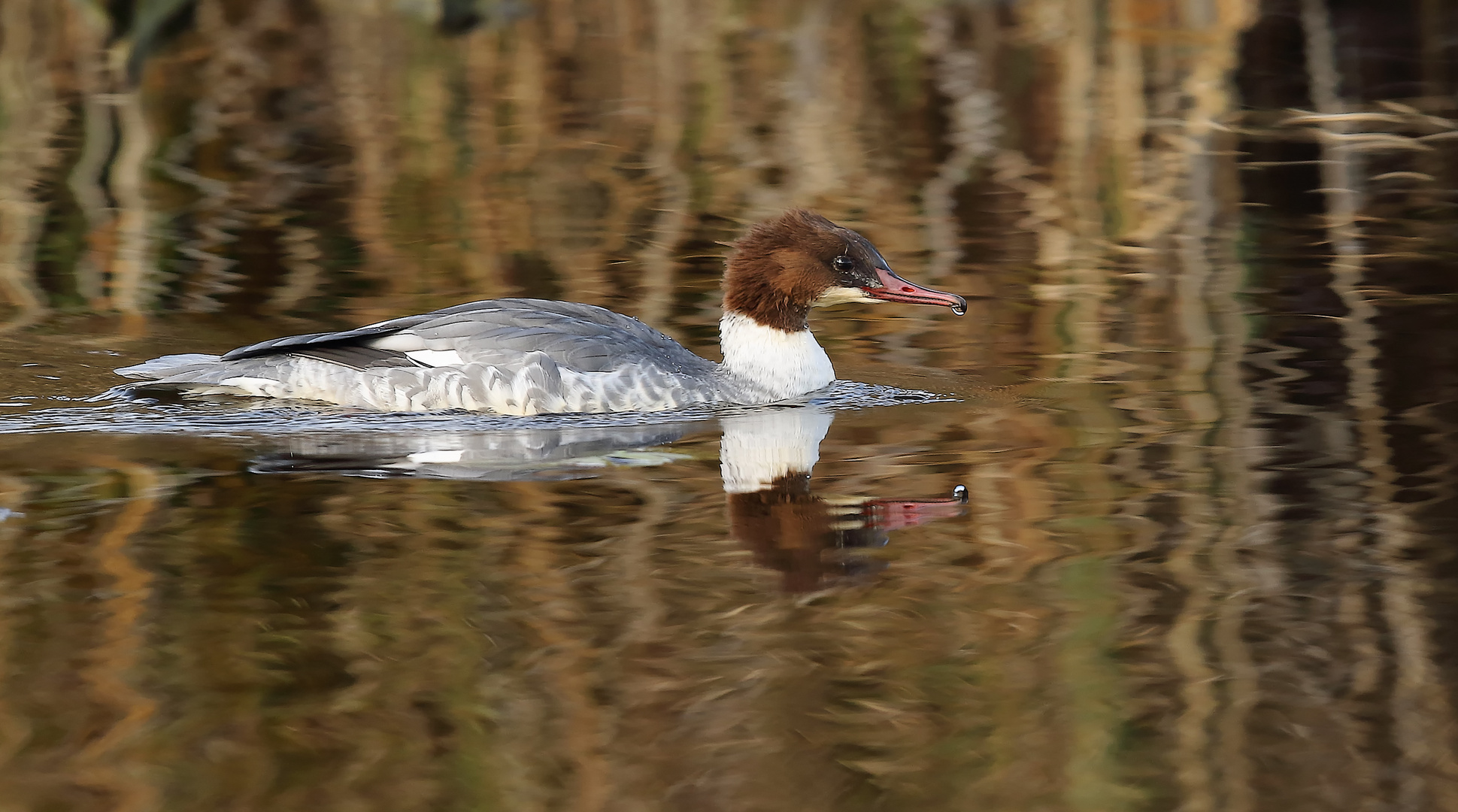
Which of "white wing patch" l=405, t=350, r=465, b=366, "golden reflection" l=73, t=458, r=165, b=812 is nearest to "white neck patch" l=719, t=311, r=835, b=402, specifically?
"white wing patch" l=405, t=350, r=465, b=366

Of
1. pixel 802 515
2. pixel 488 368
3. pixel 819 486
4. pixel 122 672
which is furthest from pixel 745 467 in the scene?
pixel 122 672

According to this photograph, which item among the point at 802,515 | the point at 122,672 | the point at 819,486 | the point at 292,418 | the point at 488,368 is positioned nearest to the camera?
the point at 122,672

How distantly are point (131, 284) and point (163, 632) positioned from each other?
19.7ft

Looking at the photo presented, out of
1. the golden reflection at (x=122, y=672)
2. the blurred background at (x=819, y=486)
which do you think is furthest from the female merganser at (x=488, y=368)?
the golden reflection at (x=122, y=672)

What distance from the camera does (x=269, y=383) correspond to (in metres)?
8.09

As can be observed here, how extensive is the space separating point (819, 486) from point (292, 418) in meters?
2.43

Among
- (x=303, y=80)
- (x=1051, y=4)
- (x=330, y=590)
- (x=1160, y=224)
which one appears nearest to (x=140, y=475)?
(x=330, y=590)

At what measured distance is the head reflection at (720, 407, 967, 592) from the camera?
18.8 ft

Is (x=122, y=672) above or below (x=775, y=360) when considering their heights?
below

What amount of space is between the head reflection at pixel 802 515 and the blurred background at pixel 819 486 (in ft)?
0.37

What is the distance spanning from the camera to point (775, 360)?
847 centimetres

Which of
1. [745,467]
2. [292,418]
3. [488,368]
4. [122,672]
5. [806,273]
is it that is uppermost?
[806,273]

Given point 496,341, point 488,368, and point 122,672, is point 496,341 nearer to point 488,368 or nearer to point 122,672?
point 488,368

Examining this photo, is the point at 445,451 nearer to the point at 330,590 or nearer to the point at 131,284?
the point at 330,590
